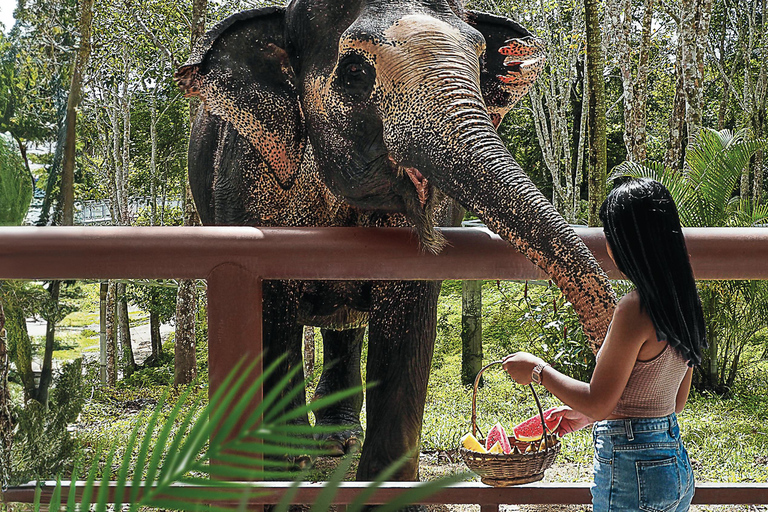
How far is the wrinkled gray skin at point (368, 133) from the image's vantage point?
2125 mm

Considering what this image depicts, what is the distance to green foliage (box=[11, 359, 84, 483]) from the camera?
251 cm

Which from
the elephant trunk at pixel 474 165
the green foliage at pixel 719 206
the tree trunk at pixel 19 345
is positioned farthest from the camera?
the green foliage at pixel 719 206

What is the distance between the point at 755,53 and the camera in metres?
17.3

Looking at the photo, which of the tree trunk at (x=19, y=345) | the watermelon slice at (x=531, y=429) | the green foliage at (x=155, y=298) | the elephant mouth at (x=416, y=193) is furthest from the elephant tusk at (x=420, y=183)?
the green foliage at (x=155, y=298)

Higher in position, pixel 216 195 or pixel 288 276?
pixel 216 195

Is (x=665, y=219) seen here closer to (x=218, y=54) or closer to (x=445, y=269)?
(x=445, y=269)

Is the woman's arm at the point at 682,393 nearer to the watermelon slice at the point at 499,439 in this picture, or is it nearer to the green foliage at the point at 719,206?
the watermelon slice at the point at 499,439

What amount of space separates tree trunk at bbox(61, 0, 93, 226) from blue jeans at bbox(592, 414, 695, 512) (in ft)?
17.4

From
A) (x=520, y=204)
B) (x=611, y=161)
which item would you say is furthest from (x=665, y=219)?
(x=611, y=161)

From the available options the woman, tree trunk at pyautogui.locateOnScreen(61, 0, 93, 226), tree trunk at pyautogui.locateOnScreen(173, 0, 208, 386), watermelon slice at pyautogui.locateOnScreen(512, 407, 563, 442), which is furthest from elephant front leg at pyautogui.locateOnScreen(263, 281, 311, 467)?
tree trunk at pyautogui.locateOnScreen(173, 0, 208, 386)

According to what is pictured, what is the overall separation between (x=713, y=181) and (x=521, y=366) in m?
5.60

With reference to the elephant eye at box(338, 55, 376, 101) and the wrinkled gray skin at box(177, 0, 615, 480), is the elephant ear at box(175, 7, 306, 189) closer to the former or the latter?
the wrinkled gray skin at box(177, 0, 615, 480)

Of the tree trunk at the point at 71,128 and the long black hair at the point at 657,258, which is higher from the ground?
the tree trunk at the point at 71,128

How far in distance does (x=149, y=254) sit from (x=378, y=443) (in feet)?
4.36
